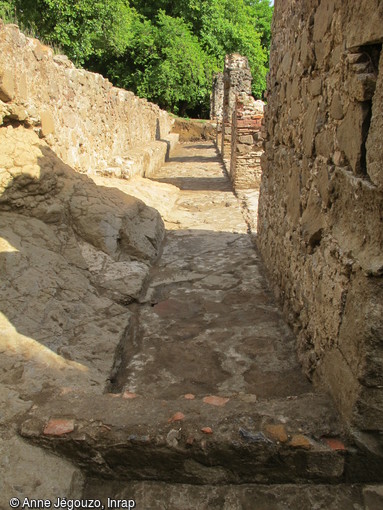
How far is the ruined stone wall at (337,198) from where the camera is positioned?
153 centimetres

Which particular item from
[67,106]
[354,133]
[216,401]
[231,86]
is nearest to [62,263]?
[216,401]

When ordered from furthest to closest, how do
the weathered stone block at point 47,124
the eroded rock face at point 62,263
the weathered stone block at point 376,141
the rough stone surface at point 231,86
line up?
1. the rough stone surface at point 231,86
2. the weathered stone block at point 47,124
3. the eroded rock face at point 62,263
4. the weathered stone block at point 376,141

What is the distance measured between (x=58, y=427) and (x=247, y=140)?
7215 millimetres

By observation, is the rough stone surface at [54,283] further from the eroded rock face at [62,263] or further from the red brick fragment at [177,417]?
the red brick fragment at [177,417]

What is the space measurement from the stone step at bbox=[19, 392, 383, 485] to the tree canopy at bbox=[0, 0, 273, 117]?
46.1 ft

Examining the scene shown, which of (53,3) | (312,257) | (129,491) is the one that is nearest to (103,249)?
(312,257)

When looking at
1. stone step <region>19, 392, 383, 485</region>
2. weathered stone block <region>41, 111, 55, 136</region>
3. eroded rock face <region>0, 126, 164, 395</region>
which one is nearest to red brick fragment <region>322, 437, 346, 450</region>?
stone step <region>19, 392, 383, 485</region>

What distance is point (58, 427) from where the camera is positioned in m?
1.74

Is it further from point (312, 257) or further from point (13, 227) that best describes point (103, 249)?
point (312, 257)

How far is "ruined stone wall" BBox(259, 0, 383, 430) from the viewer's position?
1528 mm

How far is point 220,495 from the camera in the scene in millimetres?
1668

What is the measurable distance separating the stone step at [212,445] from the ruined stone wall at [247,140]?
265 inches

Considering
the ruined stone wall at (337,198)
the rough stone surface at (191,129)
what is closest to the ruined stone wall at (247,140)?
the ruined stone wall at (337,198)

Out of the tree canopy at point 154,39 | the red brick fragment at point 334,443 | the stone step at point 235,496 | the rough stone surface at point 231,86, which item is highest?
the tree canopy at point 154,39
